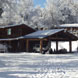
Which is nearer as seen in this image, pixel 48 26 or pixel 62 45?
pixel 62 45

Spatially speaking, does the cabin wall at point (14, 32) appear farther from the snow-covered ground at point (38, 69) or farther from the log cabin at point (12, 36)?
the snow-covered ground at point (38, 69)

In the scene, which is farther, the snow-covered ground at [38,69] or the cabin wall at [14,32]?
the cabin wall at [14,32]

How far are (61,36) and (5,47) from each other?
9437 millimetres

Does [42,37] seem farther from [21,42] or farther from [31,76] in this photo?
[31,76]

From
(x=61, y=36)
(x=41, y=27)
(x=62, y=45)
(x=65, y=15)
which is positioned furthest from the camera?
(x=65, y=15)

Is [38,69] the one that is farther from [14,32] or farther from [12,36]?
[14,32]

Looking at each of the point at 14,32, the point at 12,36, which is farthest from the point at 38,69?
the point at 14,32

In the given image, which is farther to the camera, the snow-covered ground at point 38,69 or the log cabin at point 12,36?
the log cabin at point 12,36

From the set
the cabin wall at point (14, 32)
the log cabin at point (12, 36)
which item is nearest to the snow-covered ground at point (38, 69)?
the log cabin at point (12, 36)

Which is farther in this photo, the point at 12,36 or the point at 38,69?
the point at 12,36

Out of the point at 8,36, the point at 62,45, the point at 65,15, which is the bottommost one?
the point at 62,45

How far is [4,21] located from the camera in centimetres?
4903

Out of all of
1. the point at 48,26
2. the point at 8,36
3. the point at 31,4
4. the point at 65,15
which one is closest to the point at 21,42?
the point at 8,36

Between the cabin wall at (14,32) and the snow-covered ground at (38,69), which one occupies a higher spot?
the cabin wall at (14,32)
